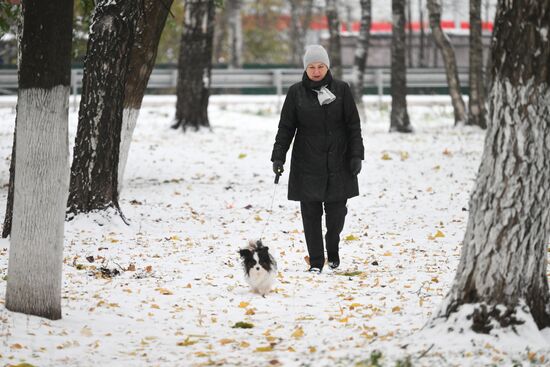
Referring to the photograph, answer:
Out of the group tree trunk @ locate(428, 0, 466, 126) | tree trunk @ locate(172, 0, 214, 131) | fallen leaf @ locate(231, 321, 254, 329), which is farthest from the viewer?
tree trunk @ locate(428, 0, 466, 126)

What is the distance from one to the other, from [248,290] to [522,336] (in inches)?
119

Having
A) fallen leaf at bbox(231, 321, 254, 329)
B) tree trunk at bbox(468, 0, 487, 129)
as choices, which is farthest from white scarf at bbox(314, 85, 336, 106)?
tree trunk at bbox(468, 0, 487, 129)

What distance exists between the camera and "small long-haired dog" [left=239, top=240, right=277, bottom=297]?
26.9 feet

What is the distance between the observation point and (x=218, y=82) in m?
30.5

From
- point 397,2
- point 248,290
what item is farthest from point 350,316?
point 397,2

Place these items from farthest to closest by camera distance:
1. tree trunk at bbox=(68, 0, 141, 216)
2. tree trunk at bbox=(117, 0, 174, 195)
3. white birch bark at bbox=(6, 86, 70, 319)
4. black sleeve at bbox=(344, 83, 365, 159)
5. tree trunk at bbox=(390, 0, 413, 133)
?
tree trunk at bbox=(390, 0, 413, 133) → tree trunk at bbox=(117, 0, 174, 195) → tree trunk at bbox=(68, 0, 141, 216) → black sleeve at bbox=(344, 83, 365, 159) → white birch bark at bbox=(6, 86, 70, 319)

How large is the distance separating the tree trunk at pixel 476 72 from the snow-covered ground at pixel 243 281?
671 centimetres

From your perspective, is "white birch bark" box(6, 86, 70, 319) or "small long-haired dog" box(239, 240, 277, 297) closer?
"white birch bark" box(6, 86, 70, 319)

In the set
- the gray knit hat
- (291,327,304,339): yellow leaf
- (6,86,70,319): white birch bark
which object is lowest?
(291,327,304,339): yellow leaf

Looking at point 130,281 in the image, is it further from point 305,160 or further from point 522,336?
point 522,336

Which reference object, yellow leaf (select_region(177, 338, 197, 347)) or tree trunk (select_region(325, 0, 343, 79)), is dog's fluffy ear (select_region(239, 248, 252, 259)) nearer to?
yellow leaf (select_region(177, 338, 197, 347))

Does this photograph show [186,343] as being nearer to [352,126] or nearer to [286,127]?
[286,127]

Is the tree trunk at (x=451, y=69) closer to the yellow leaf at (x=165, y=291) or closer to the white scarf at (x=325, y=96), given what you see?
the white scarf at (x=325, y=96)

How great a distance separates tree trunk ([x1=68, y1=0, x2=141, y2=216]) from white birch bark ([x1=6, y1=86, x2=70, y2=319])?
Result: 12.8ft
